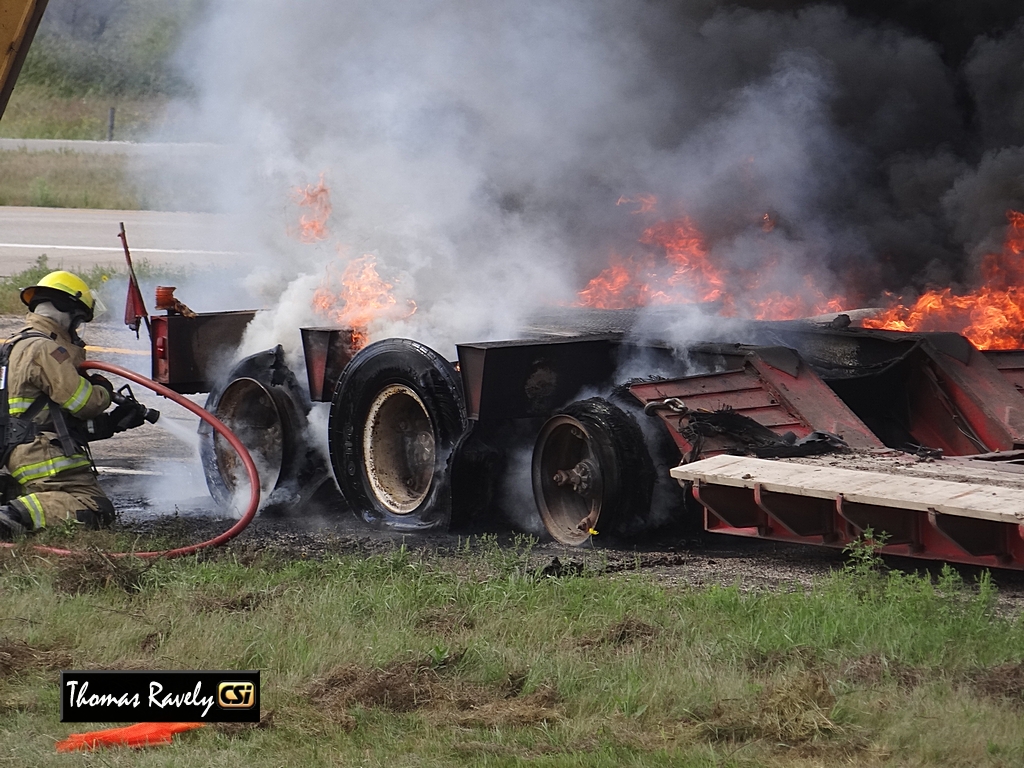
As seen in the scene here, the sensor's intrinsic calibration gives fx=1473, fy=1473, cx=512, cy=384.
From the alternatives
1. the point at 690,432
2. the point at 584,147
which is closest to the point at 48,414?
the point at 690,432

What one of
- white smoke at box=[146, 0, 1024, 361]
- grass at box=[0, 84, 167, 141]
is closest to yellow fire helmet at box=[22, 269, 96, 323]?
white smoke at box=[146, 0, 1024, 361]

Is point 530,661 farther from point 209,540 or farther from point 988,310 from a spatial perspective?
point 988,310

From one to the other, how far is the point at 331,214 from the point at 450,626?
4.50 m

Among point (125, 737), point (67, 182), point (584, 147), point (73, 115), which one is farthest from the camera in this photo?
point (73, 115)

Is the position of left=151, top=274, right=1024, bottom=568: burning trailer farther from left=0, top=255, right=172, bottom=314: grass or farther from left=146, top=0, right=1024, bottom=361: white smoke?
left=0, top=255, right=172, bottom=314: grass

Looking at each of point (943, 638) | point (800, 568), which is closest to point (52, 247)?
point (800, 568)

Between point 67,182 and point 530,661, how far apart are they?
2561cm

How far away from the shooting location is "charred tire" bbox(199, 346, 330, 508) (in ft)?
29.2

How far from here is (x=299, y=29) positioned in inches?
392

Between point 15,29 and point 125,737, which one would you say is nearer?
point 125,737

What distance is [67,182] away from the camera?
28656 mm

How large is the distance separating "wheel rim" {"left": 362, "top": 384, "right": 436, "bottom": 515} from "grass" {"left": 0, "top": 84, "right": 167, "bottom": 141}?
77.4 ft

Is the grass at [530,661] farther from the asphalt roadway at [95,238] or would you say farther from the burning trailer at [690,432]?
the asphalt roadway at [95,238]

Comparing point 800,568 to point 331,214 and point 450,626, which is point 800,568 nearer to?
point 450,626
